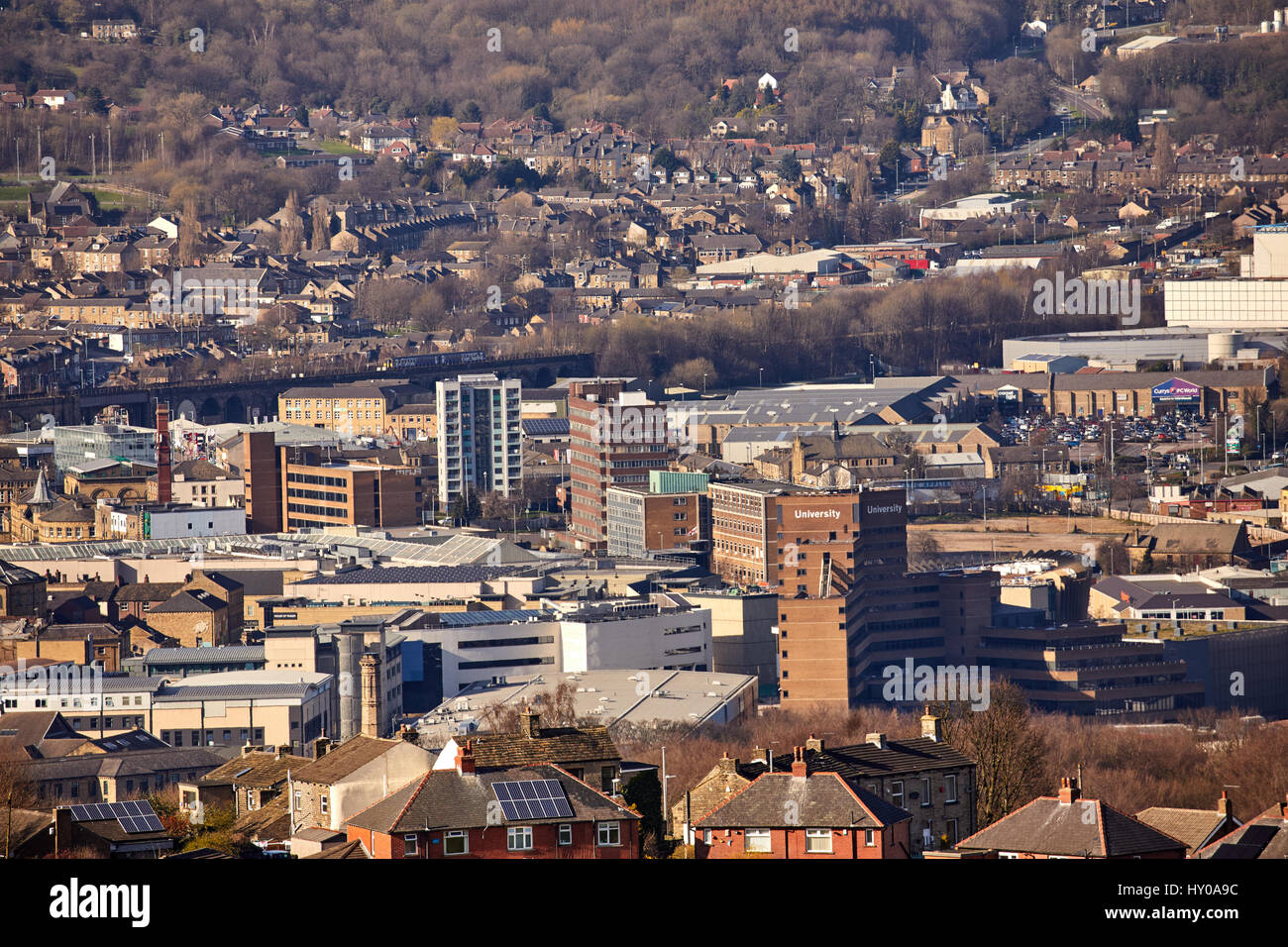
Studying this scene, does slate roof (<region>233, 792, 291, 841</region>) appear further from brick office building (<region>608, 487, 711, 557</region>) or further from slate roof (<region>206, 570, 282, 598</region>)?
brick office building (<region>608, 487, 711, 557</region>)

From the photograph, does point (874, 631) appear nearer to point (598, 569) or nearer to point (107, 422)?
point (598, 569)

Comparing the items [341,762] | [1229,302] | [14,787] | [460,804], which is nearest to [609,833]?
[460,804]

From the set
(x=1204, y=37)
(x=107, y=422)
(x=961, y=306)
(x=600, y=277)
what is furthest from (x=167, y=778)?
(x=1204, y=37)

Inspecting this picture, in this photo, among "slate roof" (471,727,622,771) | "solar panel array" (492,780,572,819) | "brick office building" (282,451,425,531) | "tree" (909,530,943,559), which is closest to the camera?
"solar panel array" (492,780,572,819)

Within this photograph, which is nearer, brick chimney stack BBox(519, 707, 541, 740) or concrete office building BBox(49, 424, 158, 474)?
brick chimney stack BBox(519, 707, 541, 740)

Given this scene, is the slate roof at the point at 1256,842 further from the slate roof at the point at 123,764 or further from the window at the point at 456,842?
the slate roof at the point at 123,764

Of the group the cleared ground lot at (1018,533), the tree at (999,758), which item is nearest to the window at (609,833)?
the tree at (999,758)

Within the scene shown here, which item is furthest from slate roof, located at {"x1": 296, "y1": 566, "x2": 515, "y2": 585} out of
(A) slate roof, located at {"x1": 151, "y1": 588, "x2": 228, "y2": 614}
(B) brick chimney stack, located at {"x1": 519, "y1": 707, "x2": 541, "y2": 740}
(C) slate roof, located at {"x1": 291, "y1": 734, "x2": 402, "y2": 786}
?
(B) brick chimney stack, located at {"x1": 519, "y1": 707, "x2": 541, "y2": 740}
